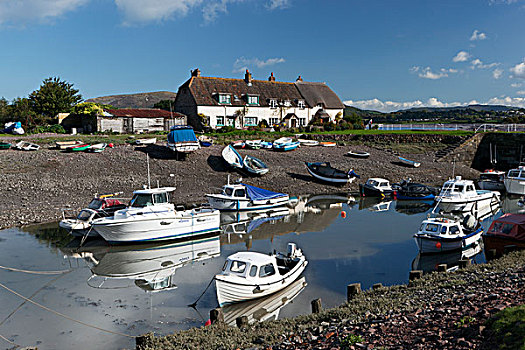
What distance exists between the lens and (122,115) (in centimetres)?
5266

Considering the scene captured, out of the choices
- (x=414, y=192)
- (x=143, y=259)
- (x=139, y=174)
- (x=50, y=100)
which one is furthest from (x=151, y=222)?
→ (x=50, y=100)

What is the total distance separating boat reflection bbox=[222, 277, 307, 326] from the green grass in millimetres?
7019

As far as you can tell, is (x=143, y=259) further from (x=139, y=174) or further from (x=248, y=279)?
(x=139, y=174)

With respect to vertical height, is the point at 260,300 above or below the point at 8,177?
below

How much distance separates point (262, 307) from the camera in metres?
14.6

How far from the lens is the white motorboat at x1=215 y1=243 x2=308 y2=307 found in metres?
14.2

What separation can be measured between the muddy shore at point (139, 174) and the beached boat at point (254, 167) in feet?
2.31

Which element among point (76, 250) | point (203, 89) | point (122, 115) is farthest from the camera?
point (203, 89)

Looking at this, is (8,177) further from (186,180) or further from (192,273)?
(192,273)

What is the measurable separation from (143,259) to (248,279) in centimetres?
804

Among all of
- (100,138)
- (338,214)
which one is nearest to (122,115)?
(100,138)

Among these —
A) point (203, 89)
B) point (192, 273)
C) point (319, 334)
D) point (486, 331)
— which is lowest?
point (192, 273)

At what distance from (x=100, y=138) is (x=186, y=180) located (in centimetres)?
1498

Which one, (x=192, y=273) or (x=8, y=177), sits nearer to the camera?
(x=192, y=273)
